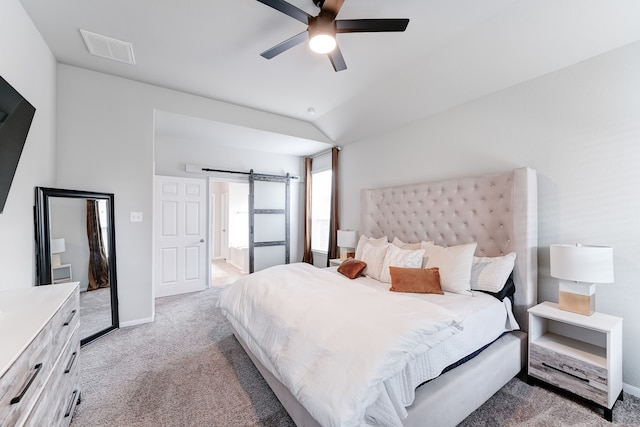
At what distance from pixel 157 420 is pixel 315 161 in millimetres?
4927

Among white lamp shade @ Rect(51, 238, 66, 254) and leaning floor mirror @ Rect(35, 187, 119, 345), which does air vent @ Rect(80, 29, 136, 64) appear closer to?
leaning floor mirror @ Rect(35, 187, 119, 345)

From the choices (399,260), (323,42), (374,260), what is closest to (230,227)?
(374,260)

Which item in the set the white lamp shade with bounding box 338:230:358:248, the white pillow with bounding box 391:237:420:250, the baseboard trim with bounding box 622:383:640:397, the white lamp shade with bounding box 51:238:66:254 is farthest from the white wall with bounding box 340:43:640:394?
Answer: the white lamp shade with bounding box 51:238:66:254

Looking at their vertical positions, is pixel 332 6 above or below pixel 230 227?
above

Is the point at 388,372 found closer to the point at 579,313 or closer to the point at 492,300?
the point at 492,300

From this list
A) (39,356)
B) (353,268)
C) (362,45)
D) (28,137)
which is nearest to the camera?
(39,356)

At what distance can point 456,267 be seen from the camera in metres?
2.54

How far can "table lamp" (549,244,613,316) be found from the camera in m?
1.93

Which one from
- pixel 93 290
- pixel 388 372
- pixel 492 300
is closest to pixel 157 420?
pixel 388 372

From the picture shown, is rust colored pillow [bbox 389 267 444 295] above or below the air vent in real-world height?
below

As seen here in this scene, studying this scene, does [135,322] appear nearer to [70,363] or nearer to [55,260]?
[55,260]

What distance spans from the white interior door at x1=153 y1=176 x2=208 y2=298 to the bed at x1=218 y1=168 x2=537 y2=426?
2570 millimetres

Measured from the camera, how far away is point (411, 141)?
3779 mm

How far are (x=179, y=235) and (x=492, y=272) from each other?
4.77 metres
